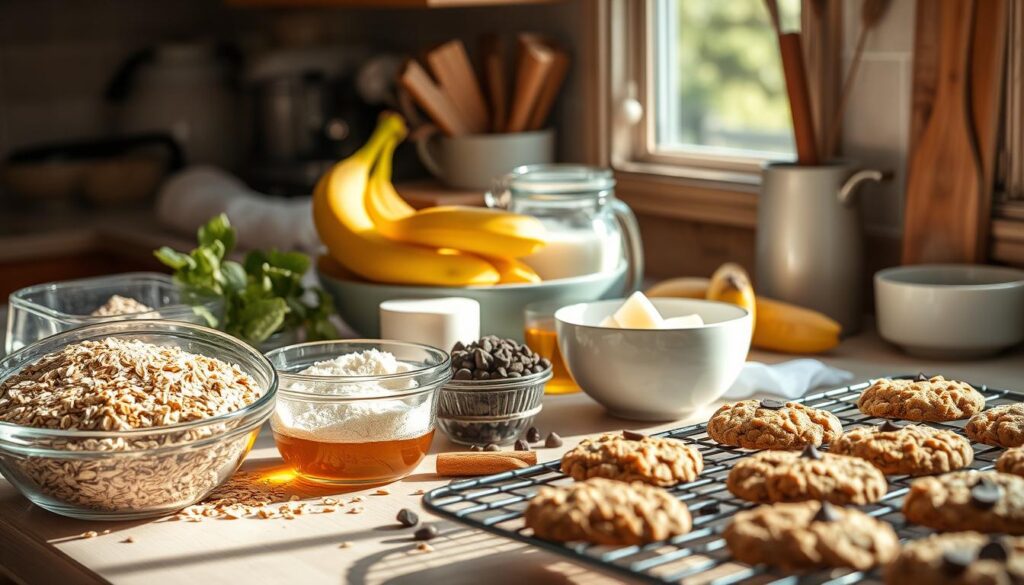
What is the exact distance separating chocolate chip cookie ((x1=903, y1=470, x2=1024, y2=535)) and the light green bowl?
0.71m

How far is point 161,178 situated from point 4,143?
399mm

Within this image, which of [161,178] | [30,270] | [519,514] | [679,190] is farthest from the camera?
[161,178]

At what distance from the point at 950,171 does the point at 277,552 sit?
3.43ft

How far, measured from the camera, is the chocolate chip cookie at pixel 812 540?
799 millimetres

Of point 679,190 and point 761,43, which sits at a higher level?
point 761,43

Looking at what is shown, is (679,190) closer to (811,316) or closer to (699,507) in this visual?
(811,316)

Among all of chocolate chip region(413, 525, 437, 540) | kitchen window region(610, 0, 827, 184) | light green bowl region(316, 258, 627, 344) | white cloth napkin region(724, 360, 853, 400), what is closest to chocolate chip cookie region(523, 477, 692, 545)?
chocolate chip region(413, 525, 437, 540)

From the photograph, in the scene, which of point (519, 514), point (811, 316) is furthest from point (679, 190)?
point (519, 514)

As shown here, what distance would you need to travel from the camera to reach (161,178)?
2.95 meters

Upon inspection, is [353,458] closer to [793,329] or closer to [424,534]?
[424,534]

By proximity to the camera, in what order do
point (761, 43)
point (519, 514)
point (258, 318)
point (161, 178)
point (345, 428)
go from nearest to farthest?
point (519, 514) → point (345, 428) → point (258, 318) → point (761, 43) → point (161, 178)

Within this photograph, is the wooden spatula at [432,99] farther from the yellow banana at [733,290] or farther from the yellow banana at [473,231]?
the yellow banana at [733,290]

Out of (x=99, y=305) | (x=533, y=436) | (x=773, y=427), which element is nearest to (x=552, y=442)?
(x=533, y=436)

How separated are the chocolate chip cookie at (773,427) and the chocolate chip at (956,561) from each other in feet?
1.02
